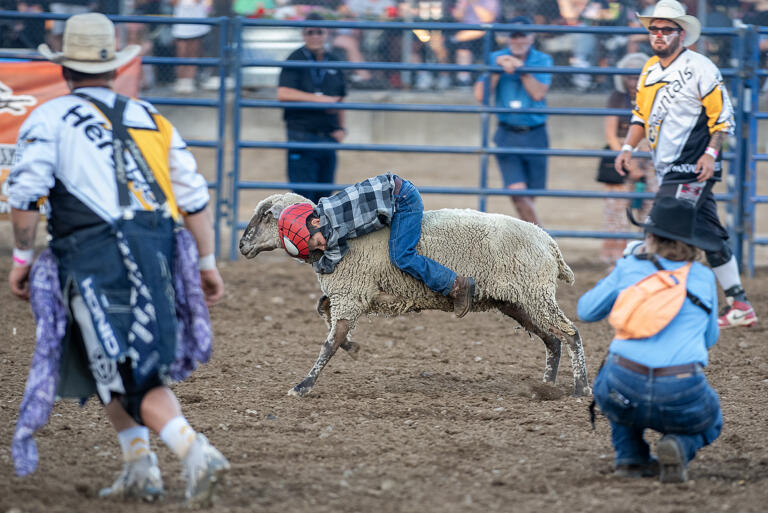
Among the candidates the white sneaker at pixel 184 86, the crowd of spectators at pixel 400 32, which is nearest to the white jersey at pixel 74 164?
the crowd of spectators at pixel 400 32

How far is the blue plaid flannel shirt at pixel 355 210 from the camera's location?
5.27m

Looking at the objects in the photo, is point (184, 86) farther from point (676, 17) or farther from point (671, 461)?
point (671, 461)

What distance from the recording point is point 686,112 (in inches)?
236

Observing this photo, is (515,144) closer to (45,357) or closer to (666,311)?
(666,311)

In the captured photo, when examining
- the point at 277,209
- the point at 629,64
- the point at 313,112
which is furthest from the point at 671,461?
the point at 313,112

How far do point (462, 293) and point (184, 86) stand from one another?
8.76 meters

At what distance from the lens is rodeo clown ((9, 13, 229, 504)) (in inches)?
132

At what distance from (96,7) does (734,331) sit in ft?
31.0

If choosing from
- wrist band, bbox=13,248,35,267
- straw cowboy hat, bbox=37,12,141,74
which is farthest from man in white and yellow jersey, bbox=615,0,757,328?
wrist band, bbox=13,248,35,267

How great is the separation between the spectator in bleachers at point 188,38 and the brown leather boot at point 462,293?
25.2 ft

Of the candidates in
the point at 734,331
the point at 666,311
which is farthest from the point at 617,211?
the point at 666,311

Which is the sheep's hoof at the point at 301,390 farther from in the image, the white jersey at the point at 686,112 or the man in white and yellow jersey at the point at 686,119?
the white jersey at the point at 686,112

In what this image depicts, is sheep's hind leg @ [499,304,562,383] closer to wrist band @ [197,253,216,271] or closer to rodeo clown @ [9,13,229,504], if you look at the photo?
wrist band @ [197,253,216,271]

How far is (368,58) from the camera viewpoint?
13.6 meters
